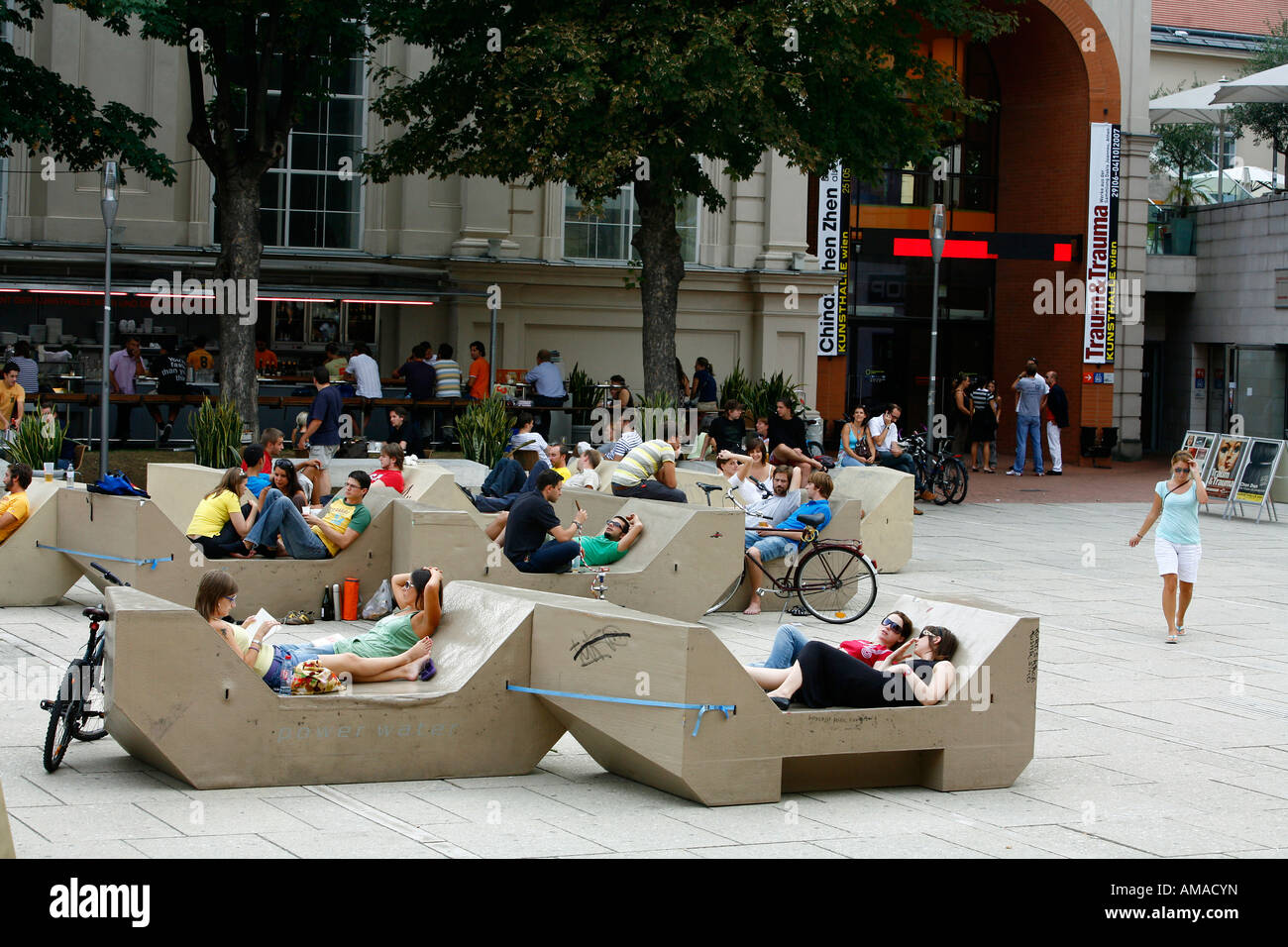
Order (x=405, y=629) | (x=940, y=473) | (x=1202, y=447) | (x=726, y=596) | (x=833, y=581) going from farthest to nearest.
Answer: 1. (x=1202, y=447)
2. (x=940, y=473)
3. (x=726, y=596)
4. (x=833, y=581)
5. (x=405, y=629)

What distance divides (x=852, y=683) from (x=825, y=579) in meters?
5.97

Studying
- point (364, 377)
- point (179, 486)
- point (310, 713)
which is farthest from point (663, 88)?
point (310, 713)

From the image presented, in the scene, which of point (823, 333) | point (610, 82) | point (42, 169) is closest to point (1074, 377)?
point (823, 333)

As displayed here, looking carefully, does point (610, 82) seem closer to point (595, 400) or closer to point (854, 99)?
point (854, 99)

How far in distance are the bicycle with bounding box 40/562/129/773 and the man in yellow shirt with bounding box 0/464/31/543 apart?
16.6 ft

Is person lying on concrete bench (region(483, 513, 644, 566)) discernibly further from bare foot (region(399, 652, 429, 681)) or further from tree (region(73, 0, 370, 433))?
tree (region(73, 0, 370, 433))

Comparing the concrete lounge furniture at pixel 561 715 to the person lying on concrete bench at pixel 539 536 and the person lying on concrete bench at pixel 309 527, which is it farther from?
the person lying on concrete bench at pixel 309 527

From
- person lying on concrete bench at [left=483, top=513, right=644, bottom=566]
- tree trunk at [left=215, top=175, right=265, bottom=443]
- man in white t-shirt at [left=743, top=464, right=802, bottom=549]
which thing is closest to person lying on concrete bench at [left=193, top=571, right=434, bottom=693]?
person lying on concrete bench at [left=483, top=513, right=644, bottom=566]

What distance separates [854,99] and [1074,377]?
36.8 ft

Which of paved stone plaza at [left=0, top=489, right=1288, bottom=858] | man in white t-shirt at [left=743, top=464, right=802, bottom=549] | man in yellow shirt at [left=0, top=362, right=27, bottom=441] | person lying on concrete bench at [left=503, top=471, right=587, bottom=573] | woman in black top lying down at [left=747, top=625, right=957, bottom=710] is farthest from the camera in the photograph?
man in yellow shirt at [left=0, top=362, right=27, bottom=441]

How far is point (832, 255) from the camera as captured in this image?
1280 inches

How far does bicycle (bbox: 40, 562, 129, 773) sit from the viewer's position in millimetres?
8094

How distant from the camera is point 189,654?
7785 millimetres

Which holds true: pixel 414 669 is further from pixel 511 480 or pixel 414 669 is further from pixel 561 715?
pixel 511 480
